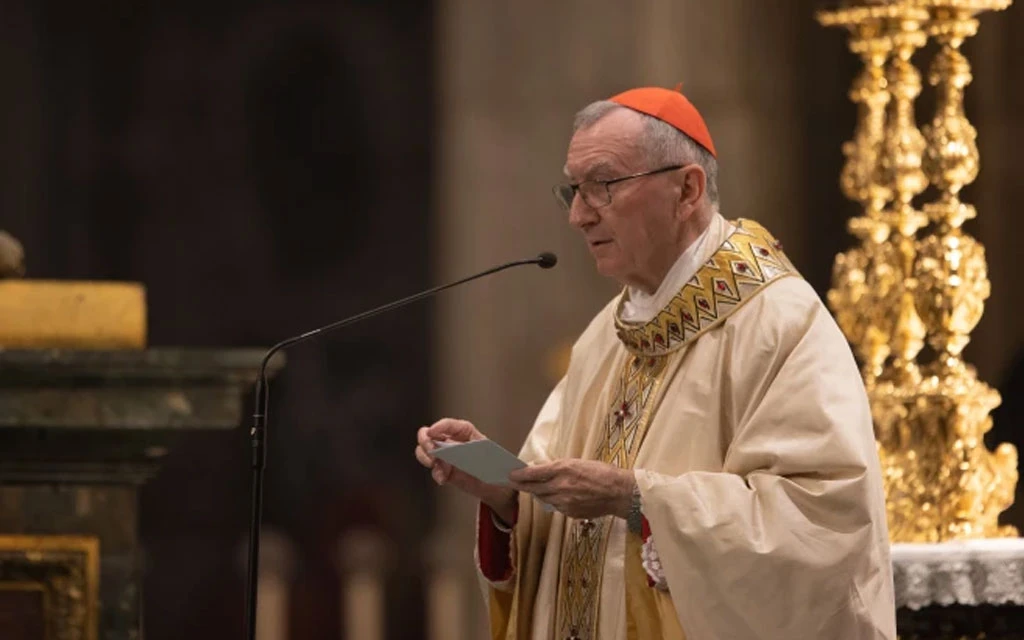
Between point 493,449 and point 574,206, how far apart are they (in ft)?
1.97

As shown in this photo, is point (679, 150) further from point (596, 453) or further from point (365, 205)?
point (365, 205)

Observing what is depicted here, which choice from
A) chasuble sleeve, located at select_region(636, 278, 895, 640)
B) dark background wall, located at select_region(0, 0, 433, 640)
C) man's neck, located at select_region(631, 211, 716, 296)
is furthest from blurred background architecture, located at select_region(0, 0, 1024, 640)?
chasuble sleeve, located at select_region(636, 278, 895, 640)

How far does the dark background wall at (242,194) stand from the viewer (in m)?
10.6

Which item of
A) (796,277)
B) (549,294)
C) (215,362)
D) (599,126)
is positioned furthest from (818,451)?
(549,294)

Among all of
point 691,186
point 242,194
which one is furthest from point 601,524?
point 242,194

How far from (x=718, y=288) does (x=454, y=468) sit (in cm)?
63

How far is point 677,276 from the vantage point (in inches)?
180

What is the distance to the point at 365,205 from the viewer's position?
10.8 metres

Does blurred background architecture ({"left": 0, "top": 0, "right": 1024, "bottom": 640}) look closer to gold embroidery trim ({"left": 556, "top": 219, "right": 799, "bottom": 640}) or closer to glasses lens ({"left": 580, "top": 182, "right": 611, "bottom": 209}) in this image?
gold embroidery trim ({"left": 556, "top": 219, "right": 799, "bottom": 640})

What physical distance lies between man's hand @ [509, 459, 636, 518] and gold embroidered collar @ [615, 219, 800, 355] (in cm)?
38

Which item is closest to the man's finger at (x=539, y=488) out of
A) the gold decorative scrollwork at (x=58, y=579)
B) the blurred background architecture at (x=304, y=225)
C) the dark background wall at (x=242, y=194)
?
the gold decorative scrollwork at (x=58, y=579)

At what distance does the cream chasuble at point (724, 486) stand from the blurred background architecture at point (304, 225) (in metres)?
4.85

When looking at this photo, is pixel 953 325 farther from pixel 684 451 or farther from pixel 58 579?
pixel 58 579

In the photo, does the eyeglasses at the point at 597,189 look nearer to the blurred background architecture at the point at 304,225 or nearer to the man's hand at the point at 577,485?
the man's hand at the point at 577,485
